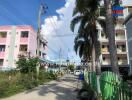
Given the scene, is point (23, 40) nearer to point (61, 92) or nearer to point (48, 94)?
point (61, 92)

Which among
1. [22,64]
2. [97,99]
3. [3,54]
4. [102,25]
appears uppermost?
[102,25]

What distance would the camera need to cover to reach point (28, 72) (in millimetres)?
33531

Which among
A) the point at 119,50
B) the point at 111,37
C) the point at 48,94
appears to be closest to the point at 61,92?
the point at 48,94

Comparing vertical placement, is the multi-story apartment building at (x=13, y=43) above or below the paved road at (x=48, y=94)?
above

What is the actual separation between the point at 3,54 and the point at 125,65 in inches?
1109

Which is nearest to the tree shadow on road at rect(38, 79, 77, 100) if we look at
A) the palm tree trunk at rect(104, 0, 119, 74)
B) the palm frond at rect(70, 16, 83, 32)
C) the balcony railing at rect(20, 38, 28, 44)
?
the palm tree trunk at rect(104, 0, 119, 74)

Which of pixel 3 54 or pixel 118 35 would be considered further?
pixel 118 35

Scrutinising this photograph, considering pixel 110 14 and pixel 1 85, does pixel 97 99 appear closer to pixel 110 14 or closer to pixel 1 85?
pixel 110 14

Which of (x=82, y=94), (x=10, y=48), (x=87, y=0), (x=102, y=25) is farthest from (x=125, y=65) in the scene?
(x=82, y=94)

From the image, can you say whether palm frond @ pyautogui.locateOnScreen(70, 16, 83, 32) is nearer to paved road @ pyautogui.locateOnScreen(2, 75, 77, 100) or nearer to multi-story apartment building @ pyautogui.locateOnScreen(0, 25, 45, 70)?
multi-story apartment building @ pyautogui.locateOnScreen(0, 25, 45, 70)

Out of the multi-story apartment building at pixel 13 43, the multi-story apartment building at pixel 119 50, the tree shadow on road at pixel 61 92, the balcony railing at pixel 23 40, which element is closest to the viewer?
the tree shadow on road at pixel 61 92

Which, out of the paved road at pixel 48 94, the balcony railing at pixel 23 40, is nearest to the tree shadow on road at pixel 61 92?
the paved road at pixel 48 94

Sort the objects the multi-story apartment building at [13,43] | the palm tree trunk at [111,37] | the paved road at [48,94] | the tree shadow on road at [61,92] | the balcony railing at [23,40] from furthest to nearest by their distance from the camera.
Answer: the multi-story apartment building at [13,43], the balcony railing at [23,40], the tree shadow on road at [61,92], the paved road at [48,94], the palm tree trunk at [111,37]

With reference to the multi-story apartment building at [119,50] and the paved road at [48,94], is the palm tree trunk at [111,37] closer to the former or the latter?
the paved road at [48,94]
